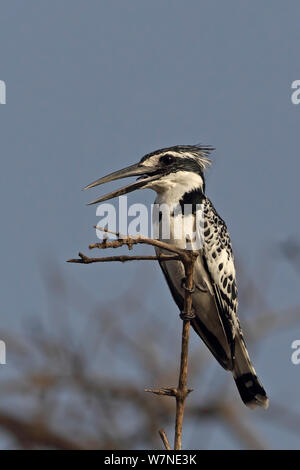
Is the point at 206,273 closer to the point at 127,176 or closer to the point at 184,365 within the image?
the point at 127,176

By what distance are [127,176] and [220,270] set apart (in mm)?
994

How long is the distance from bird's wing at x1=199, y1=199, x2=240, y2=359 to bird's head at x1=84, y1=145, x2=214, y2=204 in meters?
0.24

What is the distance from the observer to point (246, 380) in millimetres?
5023

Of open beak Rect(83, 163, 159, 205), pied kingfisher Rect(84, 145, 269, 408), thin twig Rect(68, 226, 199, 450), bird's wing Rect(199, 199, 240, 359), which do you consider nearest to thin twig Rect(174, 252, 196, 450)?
thin twig Rect(68, 226, 199, 450)

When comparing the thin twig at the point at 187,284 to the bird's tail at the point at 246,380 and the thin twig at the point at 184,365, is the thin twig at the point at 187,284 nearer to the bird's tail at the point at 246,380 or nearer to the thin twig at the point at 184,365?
the thin twig at the point at 184,365

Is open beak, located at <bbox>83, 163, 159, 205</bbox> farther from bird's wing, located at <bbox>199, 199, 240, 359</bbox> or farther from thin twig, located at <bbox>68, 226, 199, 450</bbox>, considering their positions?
thin twig, located at <bbox>68, 226, 199, 450</bbox>

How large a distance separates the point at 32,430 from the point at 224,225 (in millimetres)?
3376

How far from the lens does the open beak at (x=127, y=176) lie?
14.3 feet

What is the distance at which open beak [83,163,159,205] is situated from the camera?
14.3ft

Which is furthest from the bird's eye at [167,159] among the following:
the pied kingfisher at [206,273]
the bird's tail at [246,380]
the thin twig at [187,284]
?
the thin twig at [187,284]
